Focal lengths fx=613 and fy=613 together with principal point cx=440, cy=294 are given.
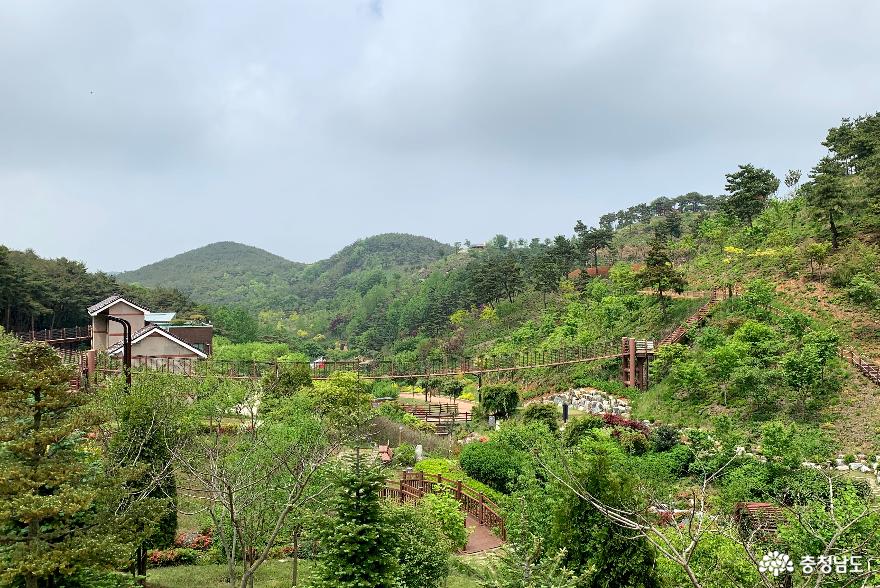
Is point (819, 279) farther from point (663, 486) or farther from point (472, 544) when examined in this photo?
point (472, 544)

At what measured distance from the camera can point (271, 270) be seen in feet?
483

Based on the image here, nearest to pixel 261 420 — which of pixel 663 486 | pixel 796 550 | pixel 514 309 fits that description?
pixel 663 486

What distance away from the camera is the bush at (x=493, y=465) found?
18125 millimetres

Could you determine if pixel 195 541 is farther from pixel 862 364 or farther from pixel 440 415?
pixel 862 364

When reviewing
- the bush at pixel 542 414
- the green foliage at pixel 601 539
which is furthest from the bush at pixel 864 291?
the green foliage at pixel 601 539

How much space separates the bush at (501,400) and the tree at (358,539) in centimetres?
1881

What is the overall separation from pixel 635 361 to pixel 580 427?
7.58 metres

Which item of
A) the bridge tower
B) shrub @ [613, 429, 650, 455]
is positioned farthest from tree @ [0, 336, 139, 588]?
the bridge tower

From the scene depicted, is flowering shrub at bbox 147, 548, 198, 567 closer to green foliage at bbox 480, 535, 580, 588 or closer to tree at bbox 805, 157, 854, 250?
green foliage at bbox 480, 535, 580, 588

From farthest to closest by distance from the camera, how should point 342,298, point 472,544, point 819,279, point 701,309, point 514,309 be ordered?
point 342,298, point 514,309, point 701,309, point 819,279, point 472,544

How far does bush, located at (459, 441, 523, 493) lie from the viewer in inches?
714

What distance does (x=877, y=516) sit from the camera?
850 cm

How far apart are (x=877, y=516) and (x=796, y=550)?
1163 mm

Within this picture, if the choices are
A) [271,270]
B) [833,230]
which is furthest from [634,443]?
[271,270]
